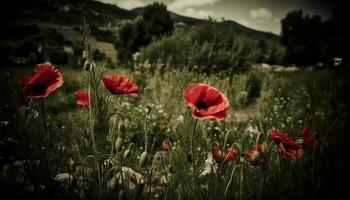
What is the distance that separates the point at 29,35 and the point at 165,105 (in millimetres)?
11729

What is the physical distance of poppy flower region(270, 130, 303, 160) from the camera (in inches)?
53.6

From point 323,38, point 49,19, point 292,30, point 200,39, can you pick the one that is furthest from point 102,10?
point 292,30

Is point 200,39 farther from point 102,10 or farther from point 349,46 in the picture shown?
point 102,10

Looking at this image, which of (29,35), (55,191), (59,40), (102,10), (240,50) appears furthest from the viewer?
(102,10)

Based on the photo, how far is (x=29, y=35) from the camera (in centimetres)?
1370

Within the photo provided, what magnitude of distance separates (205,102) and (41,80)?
85 centimetres

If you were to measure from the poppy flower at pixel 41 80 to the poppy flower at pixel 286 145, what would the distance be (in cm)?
112

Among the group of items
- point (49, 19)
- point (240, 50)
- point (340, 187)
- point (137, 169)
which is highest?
point (49, 19)

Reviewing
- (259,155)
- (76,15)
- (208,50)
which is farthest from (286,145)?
(76,15)

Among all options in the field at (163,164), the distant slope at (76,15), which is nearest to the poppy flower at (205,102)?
the field at (163,164)

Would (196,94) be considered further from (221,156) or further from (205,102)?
(221,156)

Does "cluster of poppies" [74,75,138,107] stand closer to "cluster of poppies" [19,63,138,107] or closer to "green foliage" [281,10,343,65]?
"cluster of poppies" [19,63,138,107]

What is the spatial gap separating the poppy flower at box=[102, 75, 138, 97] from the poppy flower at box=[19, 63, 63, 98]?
0.23 meters

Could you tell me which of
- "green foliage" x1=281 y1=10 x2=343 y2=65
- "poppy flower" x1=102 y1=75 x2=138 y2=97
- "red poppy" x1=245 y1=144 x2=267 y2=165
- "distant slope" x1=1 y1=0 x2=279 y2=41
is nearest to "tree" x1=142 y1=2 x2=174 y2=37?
"distant slope" x1=1 y1=0 x2=279 y2=41
